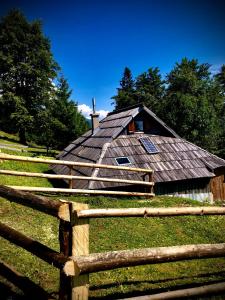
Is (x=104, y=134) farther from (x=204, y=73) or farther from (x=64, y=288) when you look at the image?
(x=204, y=73)

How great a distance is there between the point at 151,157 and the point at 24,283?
15.4m

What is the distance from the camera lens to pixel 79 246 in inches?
130

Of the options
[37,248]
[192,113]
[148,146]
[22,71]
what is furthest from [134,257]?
[22,71]

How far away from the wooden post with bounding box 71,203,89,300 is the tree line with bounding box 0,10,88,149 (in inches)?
1250

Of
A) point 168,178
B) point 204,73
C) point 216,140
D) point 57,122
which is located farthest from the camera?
point 204,73

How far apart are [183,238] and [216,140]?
118ft

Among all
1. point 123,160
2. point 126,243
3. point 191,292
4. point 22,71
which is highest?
point 22,71

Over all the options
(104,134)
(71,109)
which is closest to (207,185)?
(104,134)

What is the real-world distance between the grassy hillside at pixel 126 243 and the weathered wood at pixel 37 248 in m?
0.87

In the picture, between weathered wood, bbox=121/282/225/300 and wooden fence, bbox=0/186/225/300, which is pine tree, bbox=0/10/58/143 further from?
weathered wood, bbox=121/282/225/300

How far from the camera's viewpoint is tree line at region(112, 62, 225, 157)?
37.0 meters

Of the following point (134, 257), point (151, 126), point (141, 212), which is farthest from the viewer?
point (151, 126)

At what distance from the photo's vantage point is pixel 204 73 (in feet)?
161

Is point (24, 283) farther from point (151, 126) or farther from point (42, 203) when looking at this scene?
point (151, 126)
